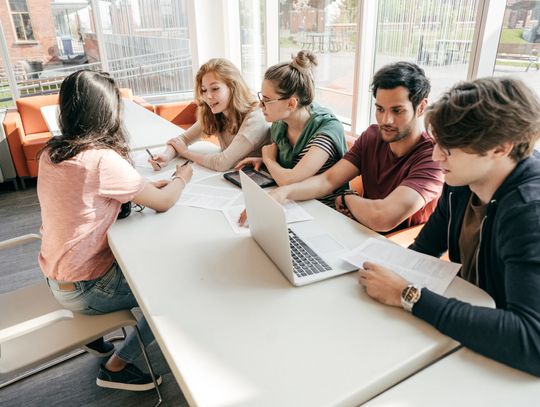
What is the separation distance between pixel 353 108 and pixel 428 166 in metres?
1.86

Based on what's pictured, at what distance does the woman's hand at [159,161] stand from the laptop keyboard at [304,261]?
3.60 ft

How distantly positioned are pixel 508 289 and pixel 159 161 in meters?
1.76

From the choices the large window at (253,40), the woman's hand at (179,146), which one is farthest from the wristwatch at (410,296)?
the large window at (253,40)

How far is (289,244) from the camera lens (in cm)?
109

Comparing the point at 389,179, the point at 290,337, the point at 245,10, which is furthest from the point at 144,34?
the point at 290,337

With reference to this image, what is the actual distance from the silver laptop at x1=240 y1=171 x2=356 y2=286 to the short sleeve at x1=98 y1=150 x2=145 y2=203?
1.39 feet

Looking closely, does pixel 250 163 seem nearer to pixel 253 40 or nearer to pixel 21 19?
pixel 253 40

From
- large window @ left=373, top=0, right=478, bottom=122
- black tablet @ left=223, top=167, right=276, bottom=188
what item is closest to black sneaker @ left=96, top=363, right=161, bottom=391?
black tablet @ left=223, top=167, right=276, bottom=188

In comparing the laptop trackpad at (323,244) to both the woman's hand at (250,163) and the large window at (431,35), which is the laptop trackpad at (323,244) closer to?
the woman's hand at (250,163)

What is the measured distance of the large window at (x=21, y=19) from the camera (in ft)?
14.3

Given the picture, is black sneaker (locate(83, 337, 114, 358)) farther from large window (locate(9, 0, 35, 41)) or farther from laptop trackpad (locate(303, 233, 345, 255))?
large window (locate(9, 0, 35, 41))

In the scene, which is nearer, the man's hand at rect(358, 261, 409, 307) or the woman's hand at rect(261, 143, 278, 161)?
the man's hand at rect(358, 261, 409, 307)

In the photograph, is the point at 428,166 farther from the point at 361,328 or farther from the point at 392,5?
the point at 392,5

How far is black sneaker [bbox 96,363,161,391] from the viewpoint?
1639mm
